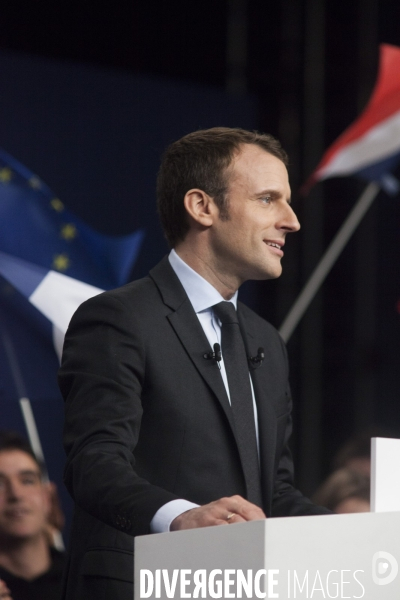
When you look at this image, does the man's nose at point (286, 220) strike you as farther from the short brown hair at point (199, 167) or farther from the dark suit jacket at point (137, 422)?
the dark suit jacket at point (137, 422)

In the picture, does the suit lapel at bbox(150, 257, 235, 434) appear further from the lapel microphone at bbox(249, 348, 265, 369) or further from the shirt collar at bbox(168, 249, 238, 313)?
the lapel microphone at bbox(249, 348, 265, 369)

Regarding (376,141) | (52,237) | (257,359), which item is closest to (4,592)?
(52,237)

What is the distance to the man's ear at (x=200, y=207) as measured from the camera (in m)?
2.23

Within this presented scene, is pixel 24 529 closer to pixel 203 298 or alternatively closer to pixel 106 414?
pixel 203 298

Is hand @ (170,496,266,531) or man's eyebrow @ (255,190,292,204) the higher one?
man's eyebrow @ (255,190,292,204)

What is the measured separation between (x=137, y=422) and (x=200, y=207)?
2.00ft

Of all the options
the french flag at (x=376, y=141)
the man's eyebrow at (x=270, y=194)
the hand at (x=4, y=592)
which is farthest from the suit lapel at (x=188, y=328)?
the french flag at (x=376, y=141)

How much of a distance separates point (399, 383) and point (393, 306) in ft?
1.30

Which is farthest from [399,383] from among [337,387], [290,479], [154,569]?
[154,569]

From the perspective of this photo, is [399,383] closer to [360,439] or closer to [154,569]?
[360,439]

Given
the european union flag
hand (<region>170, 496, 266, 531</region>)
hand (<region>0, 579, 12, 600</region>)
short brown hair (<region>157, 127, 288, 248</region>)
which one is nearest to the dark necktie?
short brown hair (<region>157, 127, 288, 248</region>)

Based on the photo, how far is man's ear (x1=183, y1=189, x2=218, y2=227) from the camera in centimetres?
223

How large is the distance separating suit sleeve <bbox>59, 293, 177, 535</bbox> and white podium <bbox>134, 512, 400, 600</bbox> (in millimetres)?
255

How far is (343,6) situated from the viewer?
518 centimetres
